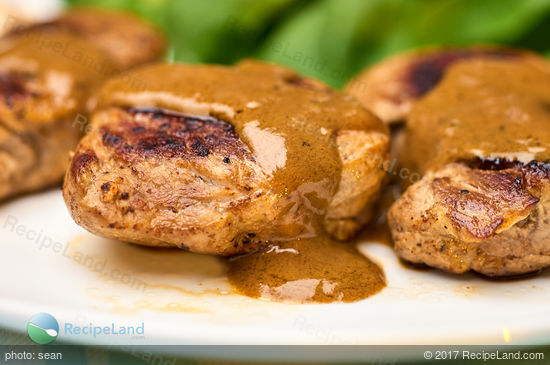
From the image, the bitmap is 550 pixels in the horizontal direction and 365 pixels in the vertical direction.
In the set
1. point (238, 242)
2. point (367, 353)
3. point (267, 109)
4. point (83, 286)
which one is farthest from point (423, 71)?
point (83, 286)

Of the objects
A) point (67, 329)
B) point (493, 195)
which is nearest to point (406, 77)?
point (493, 195)

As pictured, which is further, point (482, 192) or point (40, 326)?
point (482, 192)

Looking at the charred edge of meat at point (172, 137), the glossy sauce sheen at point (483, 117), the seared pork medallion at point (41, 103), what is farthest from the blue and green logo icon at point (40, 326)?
the glossy sauce sheen at point (483, 117)

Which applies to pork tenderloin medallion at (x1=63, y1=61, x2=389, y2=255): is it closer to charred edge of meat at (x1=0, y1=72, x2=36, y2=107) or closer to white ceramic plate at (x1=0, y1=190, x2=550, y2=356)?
white ceramic plate at (x1=0, y1=190, x2=550, y2=356)

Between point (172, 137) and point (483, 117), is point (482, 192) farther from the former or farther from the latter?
point (172, 137)

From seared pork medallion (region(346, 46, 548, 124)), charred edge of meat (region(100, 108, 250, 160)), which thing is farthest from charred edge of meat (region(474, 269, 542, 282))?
charred edge of meat (region(100, 108, 250, 160))

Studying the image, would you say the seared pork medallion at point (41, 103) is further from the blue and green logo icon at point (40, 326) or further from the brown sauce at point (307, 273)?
the brown sauce at point (307, 273)

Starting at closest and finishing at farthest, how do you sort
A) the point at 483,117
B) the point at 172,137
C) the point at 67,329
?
the point at 67,329 < the point at 172,137 < the point at 483,117
